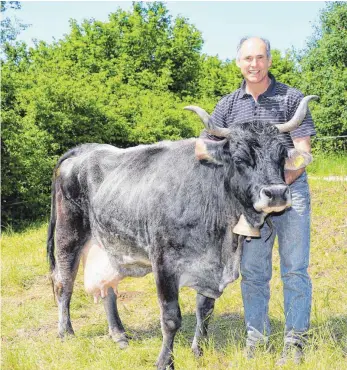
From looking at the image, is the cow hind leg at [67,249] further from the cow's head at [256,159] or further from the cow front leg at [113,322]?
A: the cow's head at [256,159]

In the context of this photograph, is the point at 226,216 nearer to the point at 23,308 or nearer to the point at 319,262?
the point at 23,308

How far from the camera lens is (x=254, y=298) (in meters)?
4.39


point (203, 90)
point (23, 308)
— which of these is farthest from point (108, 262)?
point (203, 90)

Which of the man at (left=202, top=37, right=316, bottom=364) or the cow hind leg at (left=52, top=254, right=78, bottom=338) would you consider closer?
the man at (left=202, top=37, right=316, bottom=364)

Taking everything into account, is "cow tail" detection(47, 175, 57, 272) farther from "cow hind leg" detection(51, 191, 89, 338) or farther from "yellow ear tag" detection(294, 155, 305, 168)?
"yellow ear tag" detection(294, 155, 305, 168)

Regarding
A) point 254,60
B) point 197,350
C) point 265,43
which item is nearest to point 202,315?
point 197,350

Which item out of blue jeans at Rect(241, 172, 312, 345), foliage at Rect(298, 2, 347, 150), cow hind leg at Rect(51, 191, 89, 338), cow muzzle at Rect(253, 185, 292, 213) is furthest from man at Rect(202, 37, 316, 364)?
foliage at Rect(298, 2, 347, 150)

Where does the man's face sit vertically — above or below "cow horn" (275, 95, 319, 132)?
above

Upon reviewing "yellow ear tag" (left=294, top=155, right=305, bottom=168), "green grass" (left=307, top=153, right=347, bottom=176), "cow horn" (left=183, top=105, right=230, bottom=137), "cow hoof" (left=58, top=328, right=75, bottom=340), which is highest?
"cow horn" (left=183, top=105, right=230, bottom=137)

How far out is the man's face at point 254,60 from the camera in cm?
404

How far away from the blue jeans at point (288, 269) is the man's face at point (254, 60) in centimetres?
81

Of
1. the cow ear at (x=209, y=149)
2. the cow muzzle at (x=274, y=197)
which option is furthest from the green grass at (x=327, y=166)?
the cow muzzle at (x=274, y=197)

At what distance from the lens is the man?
4.07m

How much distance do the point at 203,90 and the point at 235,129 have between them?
25.8 metres
